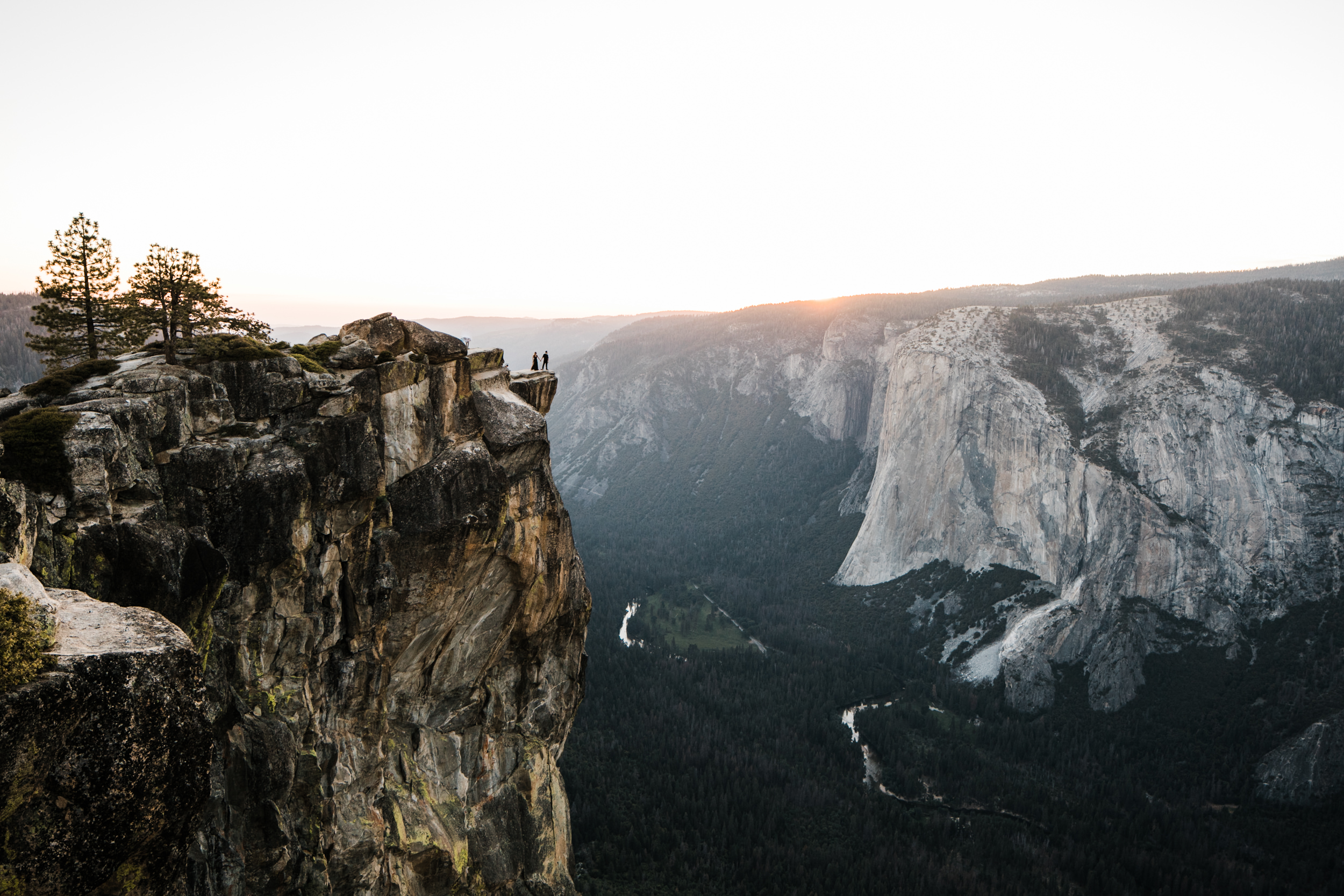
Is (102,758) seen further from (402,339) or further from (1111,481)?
(1111,481)

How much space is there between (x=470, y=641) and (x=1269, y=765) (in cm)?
8902

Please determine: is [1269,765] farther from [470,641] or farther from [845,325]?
[845,325]

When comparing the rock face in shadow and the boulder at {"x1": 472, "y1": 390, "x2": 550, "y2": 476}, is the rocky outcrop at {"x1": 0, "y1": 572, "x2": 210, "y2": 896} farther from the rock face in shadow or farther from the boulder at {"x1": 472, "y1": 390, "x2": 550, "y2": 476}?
the boulder at {"x1": 472, "y1": 390, "x2": 550, "y2": 476}

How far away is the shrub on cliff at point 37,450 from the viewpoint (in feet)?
55.5

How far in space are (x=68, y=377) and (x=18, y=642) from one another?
1540cm

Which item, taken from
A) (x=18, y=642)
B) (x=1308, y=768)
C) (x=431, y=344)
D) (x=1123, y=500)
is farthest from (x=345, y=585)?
(x=1123, y=500)

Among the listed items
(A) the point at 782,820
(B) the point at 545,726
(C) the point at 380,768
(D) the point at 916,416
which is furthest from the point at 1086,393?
(C) the point at 380,768

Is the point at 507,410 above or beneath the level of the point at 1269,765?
above

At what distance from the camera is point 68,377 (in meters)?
21.9

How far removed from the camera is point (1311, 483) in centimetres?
9269

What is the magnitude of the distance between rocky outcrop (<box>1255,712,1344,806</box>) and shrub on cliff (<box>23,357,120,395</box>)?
337ft

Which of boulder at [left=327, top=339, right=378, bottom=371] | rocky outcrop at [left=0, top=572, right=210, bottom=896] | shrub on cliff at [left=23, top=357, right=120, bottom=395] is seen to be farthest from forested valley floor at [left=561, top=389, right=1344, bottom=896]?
rocky outcrop at [left=0, top=572, right=210, bottom=896]

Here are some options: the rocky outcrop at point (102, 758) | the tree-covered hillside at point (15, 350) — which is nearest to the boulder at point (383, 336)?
the rocky outcrop at point (102, 758)

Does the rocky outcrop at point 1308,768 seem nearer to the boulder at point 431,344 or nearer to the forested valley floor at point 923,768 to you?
the forested valley floor at point 923,768
